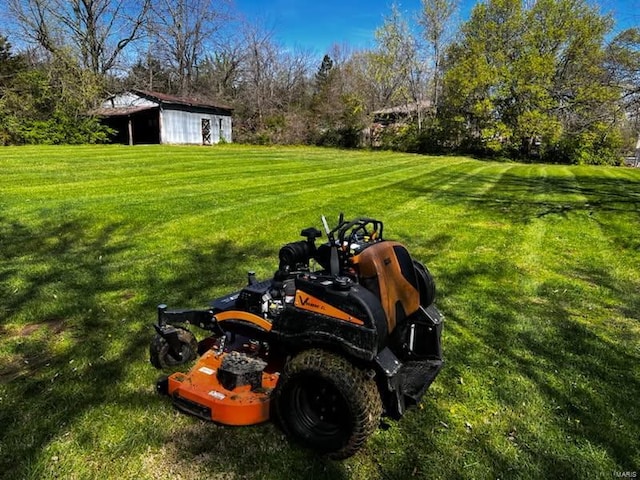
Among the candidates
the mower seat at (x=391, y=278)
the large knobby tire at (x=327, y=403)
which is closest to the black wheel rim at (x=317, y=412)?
the large knobby tire at (x=327, y=403)

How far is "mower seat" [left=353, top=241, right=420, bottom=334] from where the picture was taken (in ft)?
9.37

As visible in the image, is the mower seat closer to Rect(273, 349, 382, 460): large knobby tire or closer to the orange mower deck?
Rect(273, 349, 382, 460): large knobby tire

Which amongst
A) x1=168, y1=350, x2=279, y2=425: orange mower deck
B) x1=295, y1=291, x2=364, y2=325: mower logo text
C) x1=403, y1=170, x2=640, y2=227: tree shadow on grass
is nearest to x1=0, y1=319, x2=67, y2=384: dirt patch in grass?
x1=168, y1=350, x2=279, y2=425: orange mower deck

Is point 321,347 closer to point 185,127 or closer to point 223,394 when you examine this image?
point 223,394

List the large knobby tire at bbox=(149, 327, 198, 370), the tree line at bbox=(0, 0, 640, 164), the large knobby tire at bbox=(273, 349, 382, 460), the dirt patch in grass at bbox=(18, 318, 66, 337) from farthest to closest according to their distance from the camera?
the tree line at bbox=(0, 0, 640, 164) → the dirt patch in grass at bbox=(18, 318, 66, 337) → the large knobby tire at bbox=(149, 327, 198, 370) → the large knobby tire at bbox=(273, 349, 382, 460)

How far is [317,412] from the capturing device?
2857mm

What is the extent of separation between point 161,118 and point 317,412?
28743 mm

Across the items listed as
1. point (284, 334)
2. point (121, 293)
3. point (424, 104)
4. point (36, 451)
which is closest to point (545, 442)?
point (284, 334)

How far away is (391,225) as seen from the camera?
8.79 meters

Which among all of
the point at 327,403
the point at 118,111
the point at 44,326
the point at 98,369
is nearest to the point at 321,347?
the point at 327,403

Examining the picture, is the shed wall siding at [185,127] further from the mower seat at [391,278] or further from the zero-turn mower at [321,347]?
the mower seat at [391,278]

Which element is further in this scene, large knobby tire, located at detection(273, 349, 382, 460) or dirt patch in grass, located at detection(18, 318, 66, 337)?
dirt patch in grass, located at detection(18, 318, 66, 337)

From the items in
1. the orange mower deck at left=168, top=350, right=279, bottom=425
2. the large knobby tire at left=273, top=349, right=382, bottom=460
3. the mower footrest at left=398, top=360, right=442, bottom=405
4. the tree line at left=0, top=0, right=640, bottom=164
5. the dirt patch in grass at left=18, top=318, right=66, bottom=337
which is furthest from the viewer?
the tree line at left=0, top=0, right=640, bottom=164

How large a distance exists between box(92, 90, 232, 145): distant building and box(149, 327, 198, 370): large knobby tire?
2708cm
